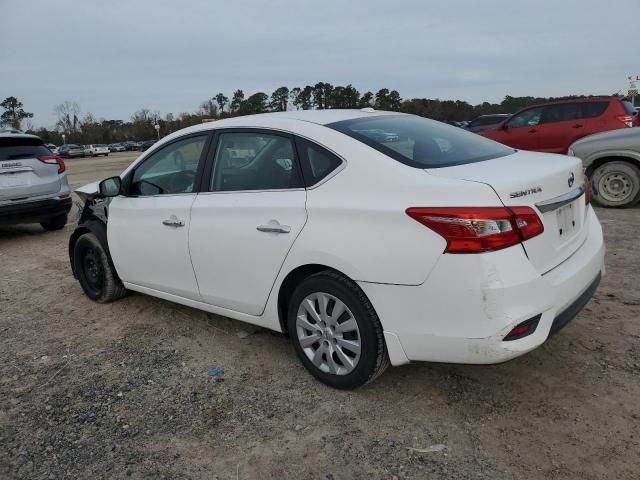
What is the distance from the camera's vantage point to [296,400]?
117 inches

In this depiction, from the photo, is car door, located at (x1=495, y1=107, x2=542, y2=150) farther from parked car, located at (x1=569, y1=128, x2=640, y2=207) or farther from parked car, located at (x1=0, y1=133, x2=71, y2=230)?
parked car, located at (x1=0, y1=133, x2=71, y2=230)

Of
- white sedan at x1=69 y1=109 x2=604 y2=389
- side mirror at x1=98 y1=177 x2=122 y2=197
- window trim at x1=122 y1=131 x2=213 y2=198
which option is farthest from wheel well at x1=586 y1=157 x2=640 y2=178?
side mirror at x1=98 y1=177 x2=122 y2=197

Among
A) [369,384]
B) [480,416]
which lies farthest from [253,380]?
[480,416]

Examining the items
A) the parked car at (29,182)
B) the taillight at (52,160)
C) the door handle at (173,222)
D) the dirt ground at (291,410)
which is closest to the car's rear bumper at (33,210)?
the parked car at (29,182)

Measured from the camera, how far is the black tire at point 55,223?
8.55 meters

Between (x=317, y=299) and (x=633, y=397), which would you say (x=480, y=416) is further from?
(x=317, y=299)

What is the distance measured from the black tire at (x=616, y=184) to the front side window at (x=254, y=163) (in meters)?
6.26

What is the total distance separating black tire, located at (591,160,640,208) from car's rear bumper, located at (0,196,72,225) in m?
8.13

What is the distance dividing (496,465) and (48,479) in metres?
2.09

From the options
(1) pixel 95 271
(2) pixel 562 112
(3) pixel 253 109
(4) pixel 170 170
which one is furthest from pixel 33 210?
(3) pixel 253 109

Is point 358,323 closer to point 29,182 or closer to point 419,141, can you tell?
point 419,141

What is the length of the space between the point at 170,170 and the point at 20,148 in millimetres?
4894

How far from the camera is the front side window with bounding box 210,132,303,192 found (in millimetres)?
3100

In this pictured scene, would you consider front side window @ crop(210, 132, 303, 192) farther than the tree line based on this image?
No
